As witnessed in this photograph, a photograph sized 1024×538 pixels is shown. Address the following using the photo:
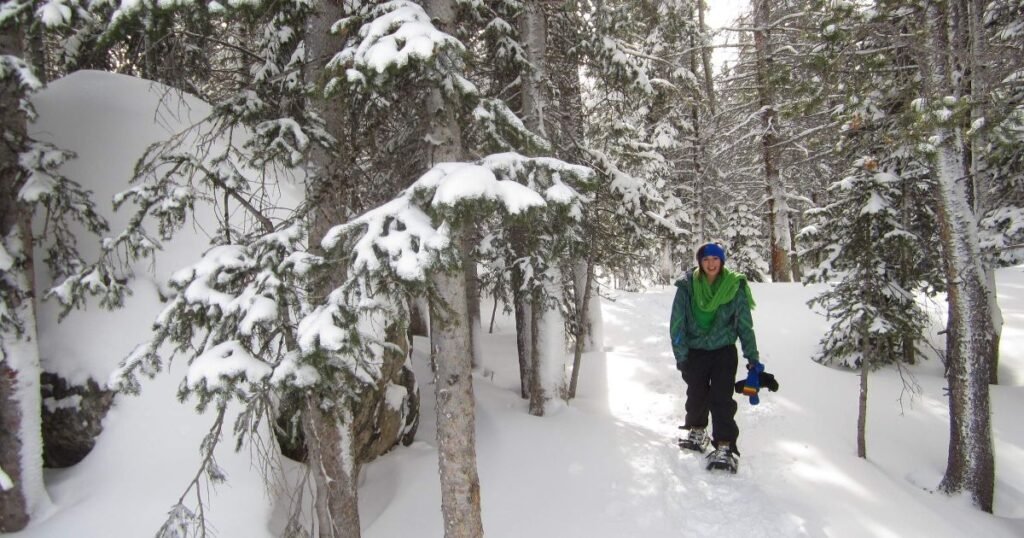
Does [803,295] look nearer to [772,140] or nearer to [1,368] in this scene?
[772,140]

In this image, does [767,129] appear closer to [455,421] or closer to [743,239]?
[743,239]

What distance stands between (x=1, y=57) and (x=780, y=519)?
8271 mm

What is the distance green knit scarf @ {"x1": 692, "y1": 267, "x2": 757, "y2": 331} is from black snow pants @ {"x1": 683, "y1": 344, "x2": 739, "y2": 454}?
1.17 feet

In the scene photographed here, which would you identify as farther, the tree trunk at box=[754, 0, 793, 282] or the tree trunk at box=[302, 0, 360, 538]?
the tree trunk at box=[754, 0, 793, 282]

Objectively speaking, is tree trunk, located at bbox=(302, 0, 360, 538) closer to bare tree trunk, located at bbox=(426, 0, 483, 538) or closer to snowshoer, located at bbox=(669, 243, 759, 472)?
bare tree trunk, located at bbox=(426, 0, 483, 538)

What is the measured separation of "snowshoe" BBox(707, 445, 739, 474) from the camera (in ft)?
18.5

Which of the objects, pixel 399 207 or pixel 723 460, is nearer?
pixel 399 207

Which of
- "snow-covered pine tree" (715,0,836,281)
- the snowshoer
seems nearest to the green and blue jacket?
the snowshoer

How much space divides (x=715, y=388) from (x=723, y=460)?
29.9 inches

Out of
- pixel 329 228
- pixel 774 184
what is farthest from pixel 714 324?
pixel 774 184

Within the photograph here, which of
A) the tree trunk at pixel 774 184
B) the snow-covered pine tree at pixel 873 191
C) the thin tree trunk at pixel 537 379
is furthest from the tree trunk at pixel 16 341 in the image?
the tree trunk at pixel 774 184

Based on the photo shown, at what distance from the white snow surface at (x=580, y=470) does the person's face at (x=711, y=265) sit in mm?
2180

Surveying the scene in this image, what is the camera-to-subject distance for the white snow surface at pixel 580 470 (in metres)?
5.00

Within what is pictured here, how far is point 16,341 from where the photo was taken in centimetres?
523
